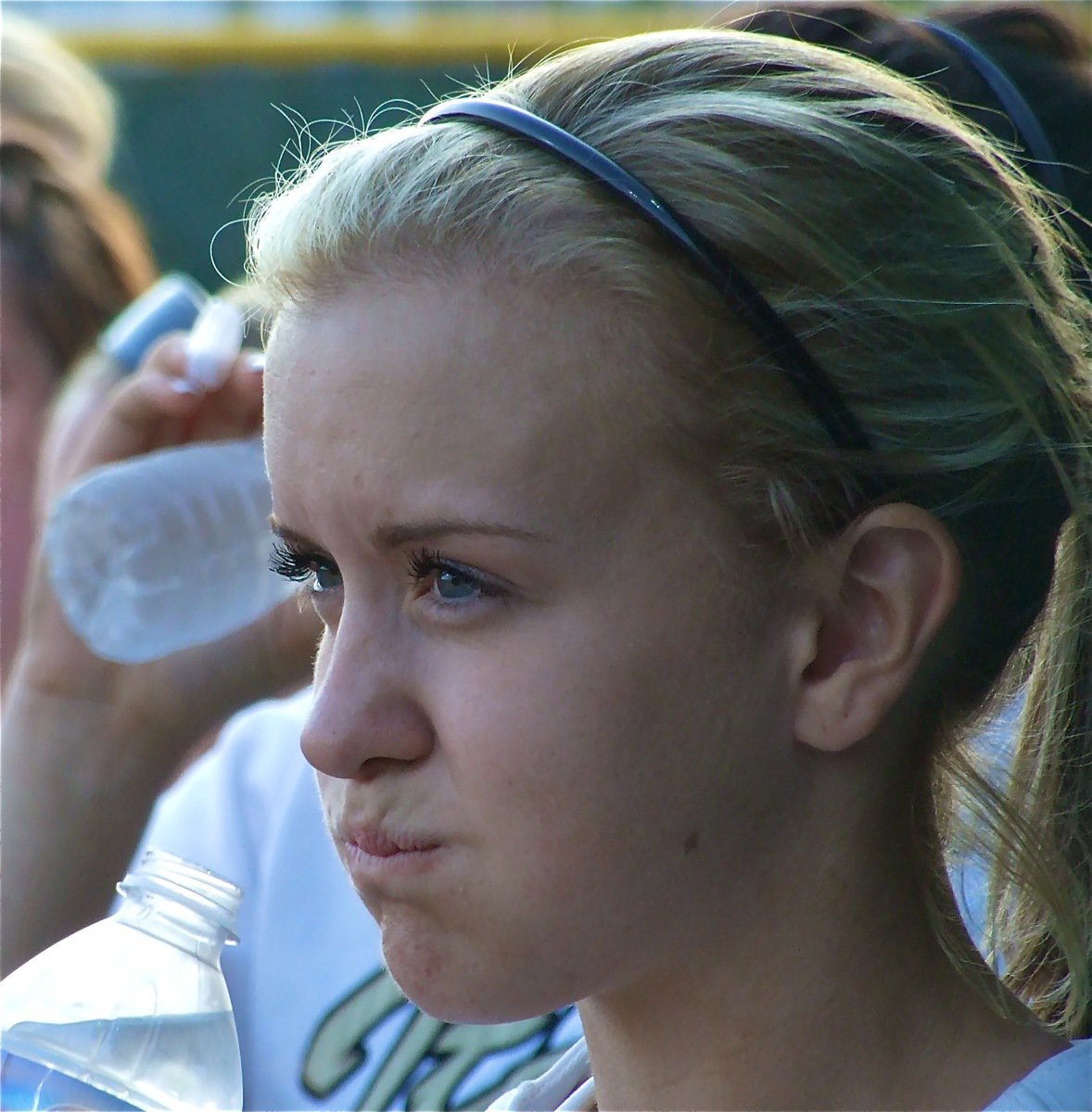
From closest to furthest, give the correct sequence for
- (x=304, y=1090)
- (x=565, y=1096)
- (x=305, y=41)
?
(x=565, y=1096) → (x=304, y=1090) → (x=305, y=41)

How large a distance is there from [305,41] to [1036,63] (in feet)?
15.7

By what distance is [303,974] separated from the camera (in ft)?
5.98

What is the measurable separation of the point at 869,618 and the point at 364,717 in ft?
1.30

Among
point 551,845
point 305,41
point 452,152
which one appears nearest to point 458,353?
point 452,152

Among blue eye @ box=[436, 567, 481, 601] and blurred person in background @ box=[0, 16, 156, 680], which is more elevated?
blurred person in background @ box=[0, 16, 156, 680]

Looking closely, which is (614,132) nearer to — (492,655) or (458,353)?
(458,353)

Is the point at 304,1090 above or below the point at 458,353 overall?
below

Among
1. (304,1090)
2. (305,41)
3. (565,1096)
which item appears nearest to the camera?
(565,1096)

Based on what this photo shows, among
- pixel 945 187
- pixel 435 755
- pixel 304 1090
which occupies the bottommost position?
pixel 304 1090

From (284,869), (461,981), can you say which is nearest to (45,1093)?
(461,981)

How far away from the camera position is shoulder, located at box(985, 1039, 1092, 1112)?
1147 mm

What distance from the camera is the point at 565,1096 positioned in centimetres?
144

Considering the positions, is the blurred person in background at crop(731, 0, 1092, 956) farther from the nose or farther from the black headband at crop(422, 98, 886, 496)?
the nose

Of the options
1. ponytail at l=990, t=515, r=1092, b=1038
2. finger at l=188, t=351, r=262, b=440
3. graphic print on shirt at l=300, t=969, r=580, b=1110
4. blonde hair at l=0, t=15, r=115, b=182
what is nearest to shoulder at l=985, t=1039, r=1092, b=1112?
ponytail at l=990, t=515, r=1092, b=1038
